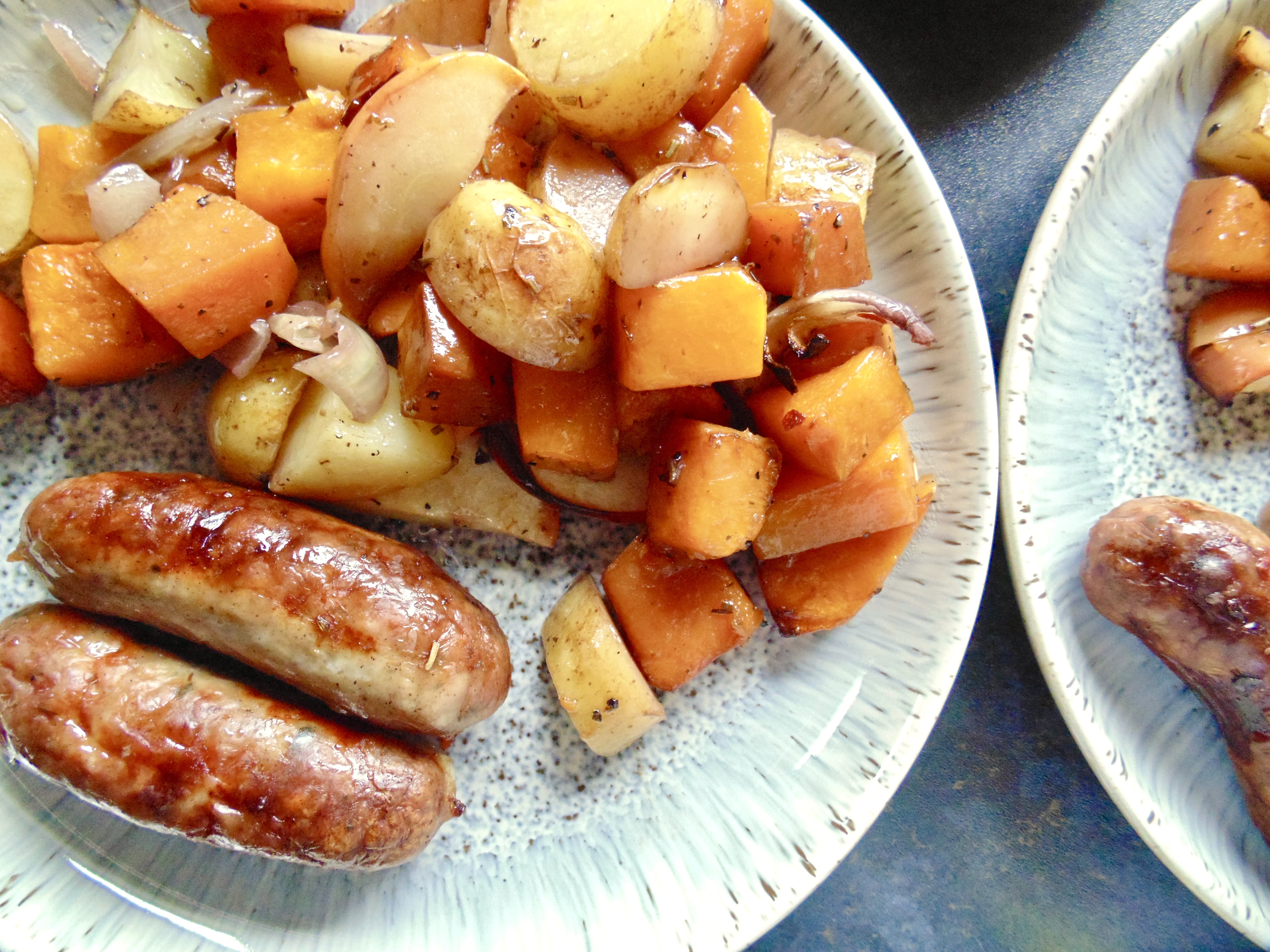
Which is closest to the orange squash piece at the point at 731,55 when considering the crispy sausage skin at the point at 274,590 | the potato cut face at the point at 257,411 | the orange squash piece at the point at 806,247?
the orange squash piece at the point at 806,247

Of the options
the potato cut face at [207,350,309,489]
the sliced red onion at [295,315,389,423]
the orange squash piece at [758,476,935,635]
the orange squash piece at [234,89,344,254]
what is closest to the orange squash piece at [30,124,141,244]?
the orange squash piece at [234,89,344,254]

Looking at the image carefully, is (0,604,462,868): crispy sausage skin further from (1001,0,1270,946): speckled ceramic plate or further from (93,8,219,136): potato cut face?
(1001,0,1270,946): speckled ceramic plate

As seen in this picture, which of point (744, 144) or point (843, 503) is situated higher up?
point (744, 144)

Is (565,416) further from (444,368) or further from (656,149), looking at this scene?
(656,149)

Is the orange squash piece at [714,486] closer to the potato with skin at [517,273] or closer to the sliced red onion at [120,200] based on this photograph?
the potato with skin at [517,273]

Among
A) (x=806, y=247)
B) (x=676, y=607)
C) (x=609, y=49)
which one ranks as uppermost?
(x=609, y=49)

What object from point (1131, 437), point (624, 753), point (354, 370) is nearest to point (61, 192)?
point (354, 370)
